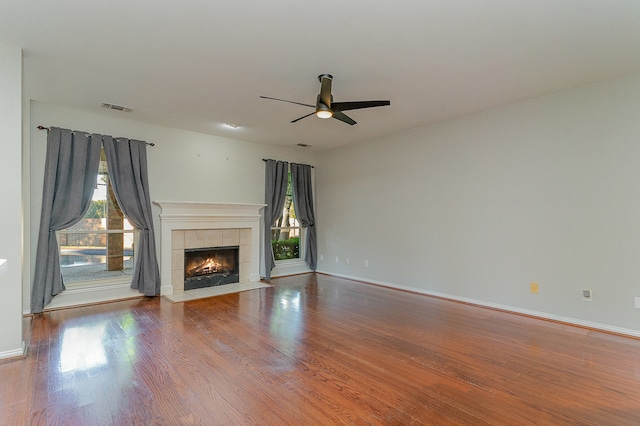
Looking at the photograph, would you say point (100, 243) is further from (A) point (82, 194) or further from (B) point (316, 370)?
(B) point (316, 370)

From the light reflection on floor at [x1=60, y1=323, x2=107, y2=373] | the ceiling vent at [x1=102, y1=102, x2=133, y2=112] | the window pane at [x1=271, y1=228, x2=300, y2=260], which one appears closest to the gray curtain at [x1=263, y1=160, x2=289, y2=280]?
the window pane at [x1=271, y1=228, x2=300, y2=260]

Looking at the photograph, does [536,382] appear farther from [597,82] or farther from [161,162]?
[161,162]

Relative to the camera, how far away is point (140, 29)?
8.68ft

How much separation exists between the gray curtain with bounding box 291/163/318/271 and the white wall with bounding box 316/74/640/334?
1.36m

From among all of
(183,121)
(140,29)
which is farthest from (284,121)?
(140,29)

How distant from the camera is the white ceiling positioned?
2.41m

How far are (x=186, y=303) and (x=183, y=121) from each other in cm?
280

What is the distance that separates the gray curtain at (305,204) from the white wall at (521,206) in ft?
4.45

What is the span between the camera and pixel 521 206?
4.24m

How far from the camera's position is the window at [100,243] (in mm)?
4586

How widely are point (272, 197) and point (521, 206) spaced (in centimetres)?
434

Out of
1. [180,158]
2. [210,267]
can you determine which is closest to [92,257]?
[210,267]

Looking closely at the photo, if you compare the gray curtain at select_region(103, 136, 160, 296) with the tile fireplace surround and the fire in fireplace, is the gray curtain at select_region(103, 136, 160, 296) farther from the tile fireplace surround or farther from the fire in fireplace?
the fire in fireplace

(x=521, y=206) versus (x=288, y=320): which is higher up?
(x=521, y=206)
